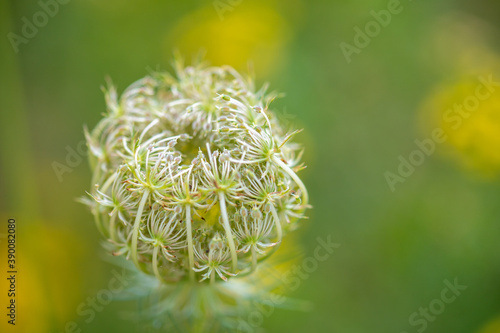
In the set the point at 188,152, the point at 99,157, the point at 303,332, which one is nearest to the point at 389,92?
the point at 303,332

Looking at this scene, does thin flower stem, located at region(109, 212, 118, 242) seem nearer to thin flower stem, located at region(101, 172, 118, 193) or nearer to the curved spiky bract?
the curved spiky bract

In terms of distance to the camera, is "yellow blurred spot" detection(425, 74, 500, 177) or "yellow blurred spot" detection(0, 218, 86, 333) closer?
"yellow blurred spot" detection(0, 218, 86, 333)

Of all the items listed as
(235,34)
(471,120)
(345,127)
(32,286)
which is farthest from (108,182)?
(471,120)

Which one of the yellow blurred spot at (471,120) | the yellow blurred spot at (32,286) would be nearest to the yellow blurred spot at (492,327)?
the yellow blurred spot at (471,120)

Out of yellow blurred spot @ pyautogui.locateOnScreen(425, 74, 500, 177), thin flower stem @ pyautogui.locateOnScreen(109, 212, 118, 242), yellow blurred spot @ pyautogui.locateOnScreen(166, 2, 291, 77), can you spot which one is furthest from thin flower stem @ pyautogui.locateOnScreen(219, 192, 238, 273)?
yellow blurred spot @ pyautogui.locateOnScreen(425, 74, 500, 177)

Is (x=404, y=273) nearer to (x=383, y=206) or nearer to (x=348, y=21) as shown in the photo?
(x=383, y=206)

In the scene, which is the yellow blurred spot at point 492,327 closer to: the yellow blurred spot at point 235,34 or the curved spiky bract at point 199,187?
the curved spiky bract at point 199,187

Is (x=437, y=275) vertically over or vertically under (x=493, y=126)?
under
